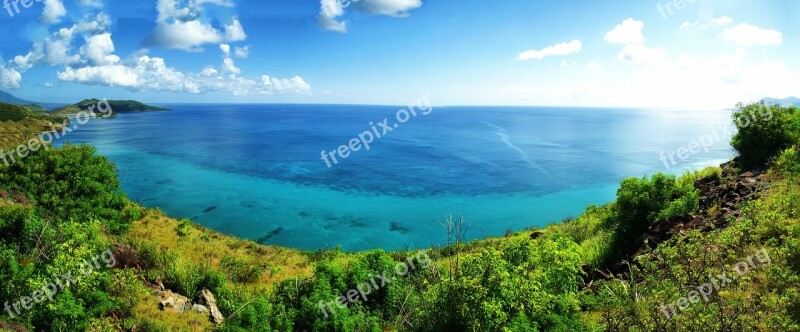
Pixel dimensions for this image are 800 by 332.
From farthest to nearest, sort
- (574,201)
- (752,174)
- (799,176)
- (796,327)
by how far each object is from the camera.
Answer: (574,201)
(752,174)
(799,176)
(796,327)

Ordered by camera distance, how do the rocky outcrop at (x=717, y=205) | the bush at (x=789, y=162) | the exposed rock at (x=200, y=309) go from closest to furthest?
the exposed rock at (x=200, y=309)
the rocky outcrop at (x=717, y=205)
the bush at (x=789, y=162)

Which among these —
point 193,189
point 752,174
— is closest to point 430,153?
point 193,189

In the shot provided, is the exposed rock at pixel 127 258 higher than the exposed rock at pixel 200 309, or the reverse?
the exposed rock at pixel 127 258

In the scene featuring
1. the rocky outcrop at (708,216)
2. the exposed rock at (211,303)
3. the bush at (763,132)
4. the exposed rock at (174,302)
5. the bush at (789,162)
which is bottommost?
the exposed rock at (211,303)

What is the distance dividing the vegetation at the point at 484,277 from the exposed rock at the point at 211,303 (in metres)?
0.30

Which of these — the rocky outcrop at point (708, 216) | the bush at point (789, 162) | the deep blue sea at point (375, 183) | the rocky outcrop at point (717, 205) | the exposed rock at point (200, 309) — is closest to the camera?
the exposed rock at point (200, 309)

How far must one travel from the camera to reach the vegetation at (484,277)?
730 centimetres

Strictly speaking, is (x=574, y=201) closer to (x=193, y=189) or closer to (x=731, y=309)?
(x=731, y=309)

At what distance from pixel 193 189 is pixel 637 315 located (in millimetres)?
50768

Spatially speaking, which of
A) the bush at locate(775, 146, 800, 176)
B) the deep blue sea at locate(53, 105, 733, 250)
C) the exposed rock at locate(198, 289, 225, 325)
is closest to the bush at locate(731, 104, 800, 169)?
the bush at locate(775, 146, 800, 176)

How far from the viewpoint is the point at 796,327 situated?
6328 mm

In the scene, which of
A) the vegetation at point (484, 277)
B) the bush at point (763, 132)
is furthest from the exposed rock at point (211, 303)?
the bush at point (763, 132)

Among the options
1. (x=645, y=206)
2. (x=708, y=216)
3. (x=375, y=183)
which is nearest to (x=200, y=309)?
(x=645, y=206)

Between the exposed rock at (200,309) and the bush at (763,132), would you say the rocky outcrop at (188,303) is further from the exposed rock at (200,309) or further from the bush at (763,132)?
the bush at (763,132)
